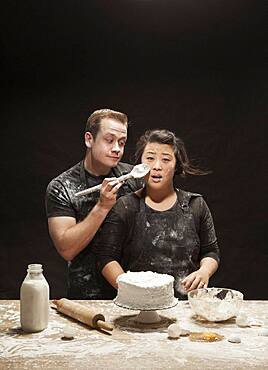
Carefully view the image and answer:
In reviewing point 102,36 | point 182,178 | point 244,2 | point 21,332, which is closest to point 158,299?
point 21,332

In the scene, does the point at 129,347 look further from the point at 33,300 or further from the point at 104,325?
the point at 33,300

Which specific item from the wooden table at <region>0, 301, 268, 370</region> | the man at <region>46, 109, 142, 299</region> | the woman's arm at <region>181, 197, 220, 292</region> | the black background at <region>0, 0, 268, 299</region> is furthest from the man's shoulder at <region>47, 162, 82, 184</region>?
the wooden table at <region>0, 301, 268, 370</region>

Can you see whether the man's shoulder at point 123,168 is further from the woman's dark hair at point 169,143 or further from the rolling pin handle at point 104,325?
the rolling pin handle at point 104,325

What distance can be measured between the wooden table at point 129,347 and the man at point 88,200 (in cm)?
63

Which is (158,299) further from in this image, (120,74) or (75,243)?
(120,74)

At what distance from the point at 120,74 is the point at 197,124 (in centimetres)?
48

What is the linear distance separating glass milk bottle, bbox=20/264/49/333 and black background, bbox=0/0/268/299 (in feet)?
3.58

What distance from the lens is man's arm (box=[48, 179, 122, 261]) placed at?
9.75 feet

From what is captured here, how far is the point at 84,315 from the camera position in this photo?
91.7 inches

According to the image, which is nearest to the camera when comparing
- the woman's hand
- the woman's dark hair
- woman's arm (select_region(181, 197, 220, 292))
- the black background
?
the woman's hand

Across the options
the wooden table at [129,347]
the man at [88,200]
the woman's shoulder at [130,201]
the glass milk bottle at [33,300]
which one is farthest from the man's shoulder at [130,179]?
the glass milk bottle at [33,300]

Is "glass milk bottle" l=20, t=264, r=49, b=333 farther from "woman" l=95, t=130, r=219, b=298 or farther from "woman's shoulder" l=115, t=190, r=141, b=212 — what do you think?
"woman's shoulder" l=115, t=190, r=141, b=212

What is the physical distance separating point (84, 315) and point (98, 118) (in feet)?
3.94

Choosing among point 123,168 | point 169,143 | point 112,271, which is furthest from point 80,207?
point 169,143
